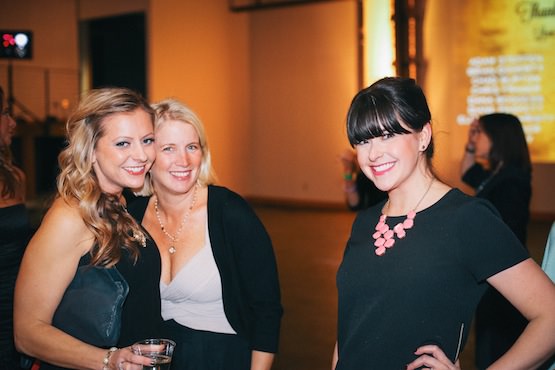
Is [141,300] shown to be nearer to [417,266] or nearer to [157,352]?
[157,352]

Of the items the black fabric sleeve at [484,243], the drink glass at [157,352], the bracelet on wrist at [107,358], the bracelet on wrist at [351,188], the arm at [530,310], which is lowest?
the bracelet on wrist at [107,358]

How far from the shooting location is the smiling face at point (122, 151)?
197 centimetres

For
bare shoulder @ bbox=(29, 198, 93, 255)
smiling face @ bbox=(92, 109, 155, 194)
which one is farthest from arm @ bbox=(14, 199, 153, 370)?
smiling face @ bbox=(92, 109, 155, 194)

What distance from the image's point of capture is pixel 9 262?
2.67m

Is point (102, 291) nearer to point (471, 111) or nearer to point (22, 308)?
point (22, 308)

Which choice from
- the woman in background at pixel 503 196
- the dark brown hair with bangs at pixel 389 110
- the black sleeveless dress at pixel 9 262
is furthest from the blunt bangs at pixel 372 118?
the woman in background at pixel 503 196

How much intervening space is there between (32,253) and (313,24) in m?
11.5

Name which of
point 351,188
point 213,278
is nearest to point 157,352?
point 213,278

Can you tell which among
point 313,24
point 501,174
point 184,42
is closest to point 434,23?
point 313,24

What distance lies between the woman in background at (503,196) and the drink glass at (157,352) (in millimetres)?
2642

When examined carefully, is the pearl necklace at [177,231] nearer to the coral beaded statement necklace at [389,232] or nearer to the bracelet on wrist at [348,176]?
the coral beaded statement necklace at [389,232]

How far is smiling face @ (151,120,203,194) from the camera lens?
89.0 inches

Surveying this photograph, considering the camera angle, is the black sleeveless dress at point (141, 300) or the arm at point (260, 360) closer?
the black sleeveless dress at point (141, 300)

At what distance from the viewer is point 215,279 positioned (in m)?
2.21
